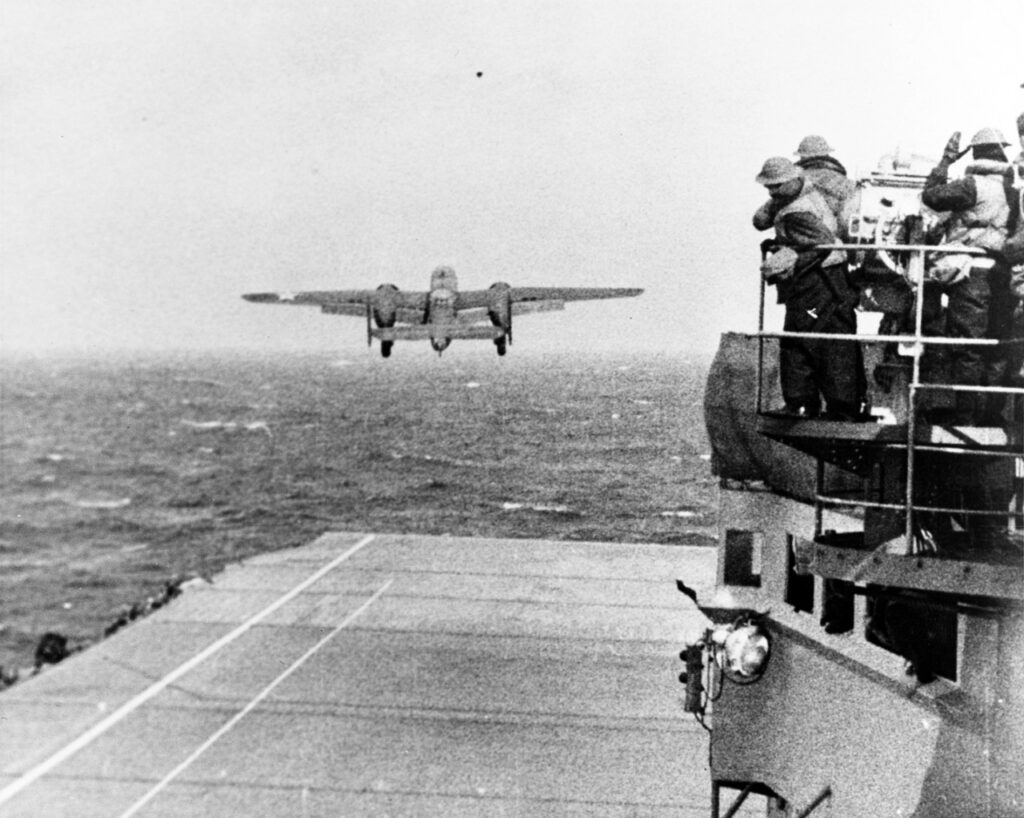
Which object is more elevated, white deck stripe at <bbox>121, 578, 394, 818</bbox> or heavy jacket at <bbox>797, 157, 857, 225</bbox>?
heavy jacket at <bbox>797, 157, 857, 225</bbox>

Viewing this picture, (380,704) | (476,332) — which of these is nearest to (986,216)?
(380,704)

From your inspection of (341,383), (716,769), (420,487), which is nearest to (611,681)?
(716,769)

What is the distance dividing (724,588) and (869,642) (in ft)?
8.33

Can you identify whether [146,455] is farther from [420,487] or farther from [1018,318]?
[1018,318]

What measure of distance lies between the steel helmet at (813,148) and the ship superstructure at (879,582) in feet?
1.88

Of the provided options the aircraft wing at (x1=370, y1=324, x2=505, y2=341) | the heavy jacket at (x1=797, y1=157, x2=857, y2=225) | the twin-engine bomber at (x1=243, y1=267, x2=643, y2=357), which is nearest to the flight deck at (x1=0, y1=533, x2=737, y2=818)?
the aircraft wing at (x1=370, y1=324, x2=505, y2=341)

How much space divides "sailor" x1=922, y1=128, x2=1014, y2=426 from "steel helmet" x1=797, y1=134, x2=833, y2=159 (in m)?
1.15

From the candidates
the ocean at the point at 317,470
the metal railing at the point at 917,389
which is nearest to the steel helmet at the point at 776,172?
the metal railing at the point at 917,389

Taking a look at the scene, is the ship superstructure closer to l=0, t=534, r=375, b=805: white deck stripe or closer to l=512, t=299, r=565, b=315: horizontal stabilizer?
l=0, t=534, r=375, b=805: white deck stripe

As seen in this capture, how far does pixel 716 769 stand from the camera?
1045 cm

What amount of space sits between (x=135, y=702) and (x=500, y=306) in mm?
20878

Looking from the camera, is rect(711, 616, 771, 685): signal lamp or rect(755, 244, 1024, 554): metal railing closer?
rect(755, 244, 1024, 554): metal railing

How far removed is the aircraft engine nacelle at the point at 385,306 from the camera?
38844 mm

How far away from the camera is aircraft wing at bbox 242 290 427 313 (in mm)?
40250
